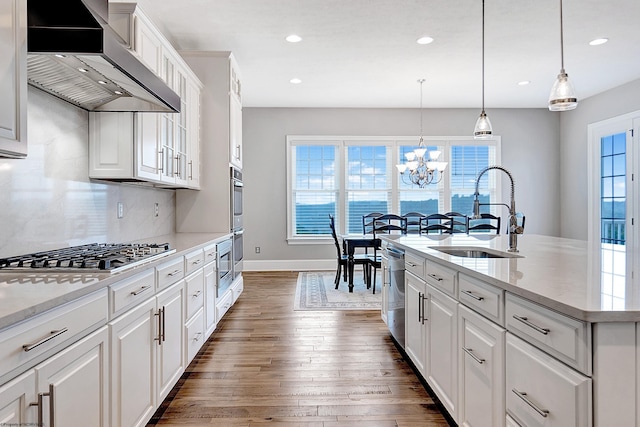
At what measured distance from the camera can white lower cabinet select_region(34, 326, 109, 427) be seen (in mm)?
1127

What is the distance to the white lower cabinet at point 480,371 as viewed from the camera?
1.46 meters

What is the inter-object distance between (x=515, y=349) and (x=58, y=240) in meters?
2.37

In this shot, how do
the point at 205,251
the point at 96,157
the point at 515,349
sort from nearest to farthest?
the point at 515,349 → the point at 96,157 → the point at 205,251

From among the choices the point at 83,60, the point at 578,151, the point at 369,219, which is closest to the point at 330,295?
the point at 369,219

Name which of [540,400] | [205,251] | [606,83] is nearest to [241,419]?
[205,251]

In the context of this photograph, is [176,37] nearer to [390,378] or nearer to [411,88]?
[411,88]

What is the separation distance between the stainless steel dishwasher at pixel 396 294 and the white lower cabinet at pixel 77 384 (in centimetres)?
197

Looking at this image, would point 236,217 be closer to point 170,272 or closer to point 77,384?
point 170,272

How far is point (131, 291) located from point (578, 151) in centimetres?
751

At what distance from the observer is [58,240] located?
2.25 metres

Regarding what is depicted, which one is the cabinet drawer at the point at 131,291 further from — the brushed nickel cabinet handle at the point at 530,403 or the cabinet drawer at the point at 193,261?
the brushed nickel cabinet handle at the point at 530,403

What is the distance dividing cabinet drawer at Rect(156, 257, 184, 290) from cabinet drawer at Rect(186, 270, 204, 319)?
204 millimetres

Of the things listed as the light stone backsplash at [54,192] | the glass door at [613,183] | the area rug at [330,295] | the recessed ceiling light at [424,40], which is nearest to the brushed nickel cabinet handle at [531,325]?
the light stone backsplash at [54,192]

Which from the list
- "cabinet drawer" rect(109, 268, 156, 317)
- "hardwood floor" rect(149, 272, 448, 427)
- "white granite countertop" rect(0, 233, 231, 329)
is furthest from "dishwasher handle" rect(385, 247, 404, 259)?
"white granite countertop" rect(0, 233, 231, 329)
